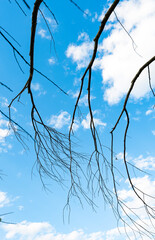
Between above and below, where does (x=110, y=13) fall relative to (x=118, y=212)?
above

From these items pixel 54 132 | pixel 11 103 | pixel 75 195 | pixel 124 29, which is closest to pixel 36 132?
pixel 54 132

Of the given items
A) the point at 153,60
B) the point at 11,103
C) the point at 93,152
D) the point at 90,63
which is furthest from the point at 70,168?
the point at 153,60

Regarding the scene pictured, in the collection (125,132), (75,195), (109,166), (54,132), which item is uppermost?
(54,132)

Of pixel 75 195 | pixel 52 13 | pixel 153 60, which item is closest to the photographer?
pixel 52 13

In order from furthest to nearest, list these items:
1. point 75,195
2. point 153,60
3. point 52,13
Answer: point 75,195 → point 153,60 → point 52,13

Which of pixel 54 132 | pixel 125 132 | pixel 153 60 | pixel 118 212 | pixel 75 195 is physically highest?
pixel 153 60

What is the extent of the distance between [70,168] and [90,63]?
0.78m

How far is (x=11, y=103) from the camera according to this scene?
1.66 metres

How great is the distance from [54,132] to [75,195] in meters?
0.51

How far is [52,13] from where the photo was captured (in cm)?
127

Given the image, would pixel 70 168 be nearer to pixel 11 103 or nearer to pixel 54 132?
pixel 54 132

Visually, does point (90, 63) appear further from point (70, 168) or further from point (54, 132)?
point (70, 168)

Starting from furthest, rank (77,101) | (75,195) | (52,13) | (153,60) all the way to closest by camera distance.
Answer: (75,195) → (77,101) → (153,60) → (52,13)

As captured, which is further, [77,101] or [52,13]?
[77,101]
